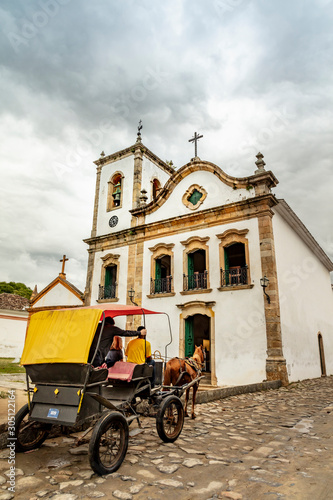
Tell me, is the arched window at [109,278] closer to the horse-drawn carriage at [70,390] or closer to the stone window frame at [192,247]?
the stone window frame at [192,247]

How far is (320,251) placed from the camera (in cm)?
1858

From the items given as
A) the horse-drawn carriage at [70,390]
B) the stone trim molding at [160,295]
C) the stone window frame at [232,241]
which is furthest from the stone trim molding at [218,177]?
the horse-drawn carriage at [70,390]

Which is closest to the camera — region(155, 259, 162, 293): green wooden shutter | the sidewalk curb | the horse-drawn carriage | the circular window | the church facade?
the horse-drawn carriage

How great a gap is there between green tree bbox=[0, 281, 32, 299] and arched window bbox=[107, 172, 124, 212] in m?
32.1

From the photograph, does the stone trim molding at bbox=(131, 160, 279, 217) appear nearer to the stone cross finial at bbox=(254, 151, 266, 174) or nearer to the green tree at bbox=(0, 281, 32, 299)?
the stone cross finial at bbox=(254, 151, 266, 174)

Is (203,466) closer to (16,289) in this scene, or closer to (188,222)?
(188,222)

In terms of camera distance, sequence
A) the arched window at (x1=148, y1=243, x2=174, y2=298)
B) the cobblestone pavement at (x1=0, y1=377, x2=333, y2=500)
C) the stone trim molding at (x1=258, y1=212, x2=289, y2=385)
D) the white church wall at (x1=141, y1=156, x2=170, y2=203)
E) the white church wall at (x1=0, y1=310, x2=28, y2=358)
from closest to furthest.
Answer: the cobblestone pavement at (x1=0, y1=377, x2=333, y2=500) → the stone trim molding at (x1=258, y1=212, x2=289, y2=385) → the arched window at (x1=148, y1=243, x2=174, y2=298) → the white church wall at (x1=141, y1=156, x2=170, y2=203) → the white church wall at (x1=0, y1=310, x2=28, y2=358)

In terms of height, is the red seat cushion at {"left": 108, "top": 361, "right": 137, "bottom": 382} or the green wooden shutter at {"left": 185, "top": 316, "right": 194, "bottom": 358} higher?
the green wooden shutter at {"left": 185, "top": 316, "right": 194, "bottom": 358}

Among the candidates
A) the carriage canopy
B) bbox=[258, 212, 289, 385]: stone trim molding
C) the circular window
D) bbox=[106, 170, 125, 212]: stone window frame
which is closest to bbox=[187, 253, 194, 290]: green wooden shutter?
bbox=[258, 212, 289, 385]: stone trim molding

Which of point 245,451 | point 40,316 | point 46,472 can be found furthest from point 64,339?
point 245,451

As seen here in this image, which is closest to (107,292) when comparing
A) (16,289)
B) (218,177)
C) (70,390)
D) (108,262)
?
(108,262)

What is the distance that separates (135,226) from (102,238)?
2.27 m

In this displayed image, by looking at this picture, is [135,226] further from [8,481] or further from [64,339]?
[8,481]

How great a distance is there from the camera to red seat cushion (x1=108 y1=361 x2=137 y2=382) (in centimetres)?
454
